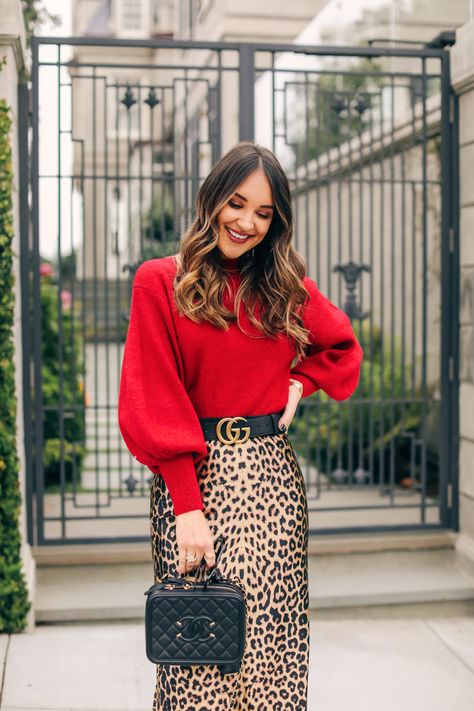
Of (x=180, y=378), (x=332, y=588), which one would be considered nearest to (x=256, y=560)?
(x=180, y=378)

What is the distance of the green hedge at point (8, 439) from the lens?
412cm

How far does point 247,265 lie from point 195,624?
2.96 feet

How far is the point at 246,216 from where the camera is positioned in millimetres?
2232

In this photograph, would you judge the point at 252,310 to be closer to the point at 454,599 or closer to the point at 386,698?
the point at 386,698

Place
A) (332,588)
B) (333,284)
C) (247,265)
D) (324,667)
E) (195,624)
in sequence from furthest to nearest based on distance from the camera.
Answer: (333,284)
(332,588)
(324,667)
(247,265)
(195,624)

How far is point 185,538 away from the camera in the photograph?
2.18m

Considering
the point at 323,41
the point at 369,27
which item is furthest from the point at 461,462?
the point at 323,41

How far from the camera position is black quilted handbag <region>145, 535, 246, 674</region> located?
84.4 inches

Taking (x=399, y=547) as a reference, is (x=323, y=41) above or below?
above

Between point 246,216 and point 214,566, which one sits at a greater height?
point 246,216

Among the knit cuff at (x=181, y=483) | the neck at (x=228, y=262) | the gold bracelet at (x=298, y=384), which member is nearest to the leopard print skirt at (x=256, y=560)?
the knit cuff at (x=181, y=483)

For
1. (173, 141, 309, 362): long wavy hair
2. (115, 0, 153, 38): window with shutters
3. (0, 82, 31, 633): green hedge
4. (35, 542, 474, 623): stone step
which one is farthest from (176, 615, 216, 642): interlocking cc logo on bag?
(115, 0, 153, 38): window with shutters

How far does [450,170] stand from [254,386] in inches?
125

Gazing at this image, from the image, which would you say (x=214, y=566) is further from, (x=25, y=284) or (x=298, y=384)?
(x=25, y=284)
